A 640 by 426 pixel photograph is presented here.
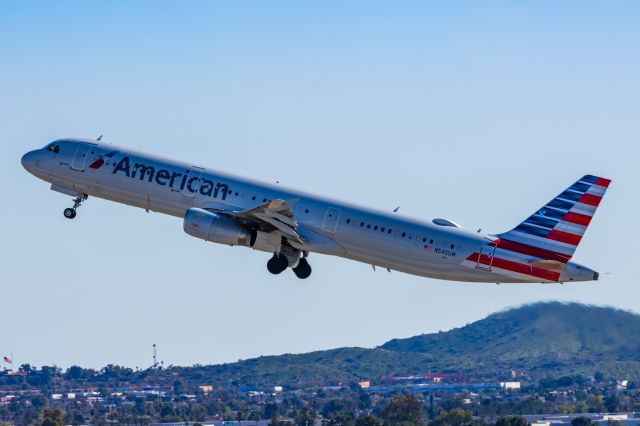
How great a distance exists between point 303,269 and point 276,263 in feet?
8.62

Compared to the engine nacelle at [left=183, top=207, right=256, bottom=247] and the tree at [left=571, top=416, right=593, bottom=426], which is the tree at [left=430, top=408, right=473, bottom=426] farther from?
the engine nacelle at [left=183, top=207, right=256, bottom=247]

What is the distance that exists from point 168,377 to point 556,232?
10187 centimetres

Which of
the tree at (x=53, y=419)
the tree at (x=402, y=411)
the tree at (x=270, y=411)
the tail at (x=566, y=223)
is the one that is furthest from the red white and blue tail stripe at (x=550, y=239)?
the tree at (x=270, y=411)

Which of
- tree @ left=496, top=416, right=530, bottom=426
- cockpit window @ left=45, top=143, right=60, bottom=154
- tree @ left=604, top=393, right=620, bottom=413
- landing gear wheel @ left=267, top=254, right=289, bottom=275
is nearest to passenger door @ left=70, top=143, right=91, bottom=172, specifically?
cockpit window @ left=45, top=143, right=60, bottom=154

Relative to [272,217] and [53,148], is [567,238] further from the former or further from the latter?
[53,148]

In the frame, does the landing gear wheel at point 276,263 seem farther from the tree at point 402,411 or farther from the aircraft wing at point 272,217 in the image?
the tree at point 402,411

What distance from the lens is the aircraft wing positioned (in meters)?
72.4

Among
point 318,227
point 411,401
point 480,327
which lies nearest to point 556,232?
point 318,227

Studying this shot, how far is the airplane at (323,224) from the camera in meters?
71.1

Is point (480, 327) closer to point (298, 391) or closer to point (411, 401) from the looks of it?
point (298, 391)

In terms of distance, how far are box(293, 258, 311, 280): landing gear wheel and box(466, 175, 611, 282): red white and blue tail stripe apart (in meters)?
10.6

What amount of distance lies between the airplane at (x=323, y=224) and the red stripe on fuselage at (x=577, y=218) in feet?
0.16

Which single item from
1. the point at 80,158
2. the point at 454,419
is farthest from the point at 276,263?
the point at 454,419

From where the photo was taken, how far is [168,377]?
16712 cm
